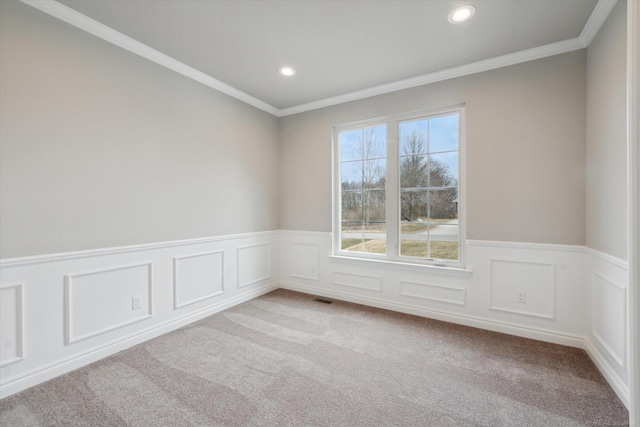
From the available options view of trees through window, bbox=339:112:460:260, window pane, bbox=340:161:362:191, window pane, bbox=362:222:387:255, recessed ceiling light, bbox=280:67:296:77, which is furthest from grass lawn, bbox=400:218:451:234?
recessed ceiling light, bbox=280:67:296:77

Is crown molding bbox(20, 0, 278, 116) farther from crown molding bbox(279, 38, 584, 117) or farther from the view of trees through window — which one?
the view of trees through window

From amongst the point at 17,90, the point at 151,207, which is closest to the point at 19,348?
the point at 151,207

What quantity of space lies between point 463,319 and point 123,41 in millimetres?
4211

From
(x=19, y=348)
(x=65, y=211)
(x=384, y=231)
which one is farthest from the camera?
(x=384, y=231)

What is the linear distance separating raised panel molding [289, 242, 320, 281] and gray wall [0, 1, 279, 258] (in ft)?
3.62

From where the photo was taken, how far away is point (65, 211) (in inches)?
85.2

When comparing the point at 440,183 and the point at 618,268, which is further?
the point at 440,183

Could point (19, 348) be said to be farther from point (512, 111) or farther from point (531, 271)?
Result: point (512, 111)

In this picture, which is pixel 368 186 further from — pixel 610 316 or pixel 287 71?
pixel 610 316

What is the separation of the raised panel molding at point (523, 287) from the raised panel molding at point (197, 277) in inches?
118

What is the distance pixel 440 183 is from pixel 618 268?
5.34 feet

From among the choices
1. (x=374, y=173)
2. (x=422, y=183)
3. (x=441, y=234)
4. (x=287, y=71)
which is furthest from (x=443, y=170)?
(x=287, y=71)

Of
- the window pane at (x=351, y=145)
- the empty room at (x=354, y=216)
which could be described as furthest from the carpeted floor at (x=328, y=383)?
the window pane at (x=351, y=145)

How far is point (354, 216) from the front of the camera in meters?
3.86
